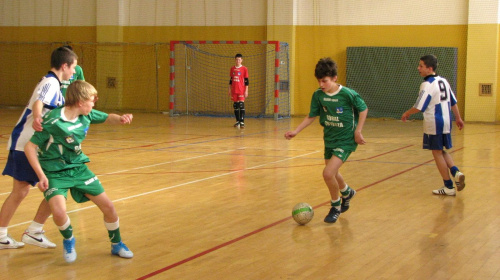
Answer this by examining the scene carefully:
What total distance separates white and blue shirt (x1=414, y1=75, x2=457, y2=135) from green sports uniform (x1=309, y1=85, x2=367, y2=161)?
5.13 ft

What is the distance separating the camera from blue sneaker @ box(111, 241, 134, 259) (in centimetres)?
432

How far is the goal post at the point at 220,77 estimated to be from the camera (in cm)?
1819

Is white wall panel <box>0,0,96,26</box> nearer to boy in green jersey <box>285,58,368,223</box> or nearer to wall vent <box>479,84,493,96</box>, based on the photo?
wall vent <box>479,84,493,96</box>

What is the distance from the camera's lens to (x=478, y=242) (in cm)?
478

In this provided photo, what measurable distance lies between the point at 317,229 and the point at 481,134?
9.40m

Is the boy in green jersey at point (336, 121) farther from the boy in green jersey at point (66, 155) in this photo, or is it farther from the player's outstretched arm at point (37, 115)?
the player's outstretched arm at point (37, 115)

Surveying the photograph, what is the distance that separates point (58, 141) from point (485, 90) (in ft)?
47.5

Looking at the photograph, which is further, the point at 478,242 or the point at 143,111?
the point at 143,111

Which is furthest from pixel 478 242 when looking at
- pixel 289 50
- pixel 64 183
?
pixel 289 50

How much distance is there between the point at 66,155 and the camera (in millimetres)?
4102

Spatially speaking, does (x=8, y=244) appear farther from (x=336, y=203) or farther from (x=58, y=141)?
(x=336, y=203)

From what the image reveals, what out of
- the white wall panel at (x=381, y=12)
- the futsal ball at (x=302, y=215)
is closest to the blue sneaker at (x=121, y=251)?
the futsal ball at (x=302, y=215)

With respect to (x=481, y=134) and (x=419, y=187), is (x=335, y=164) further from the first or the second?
(x=481, y=134)

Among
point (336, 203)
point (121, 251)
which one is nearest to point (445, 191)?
point (336, 203)
